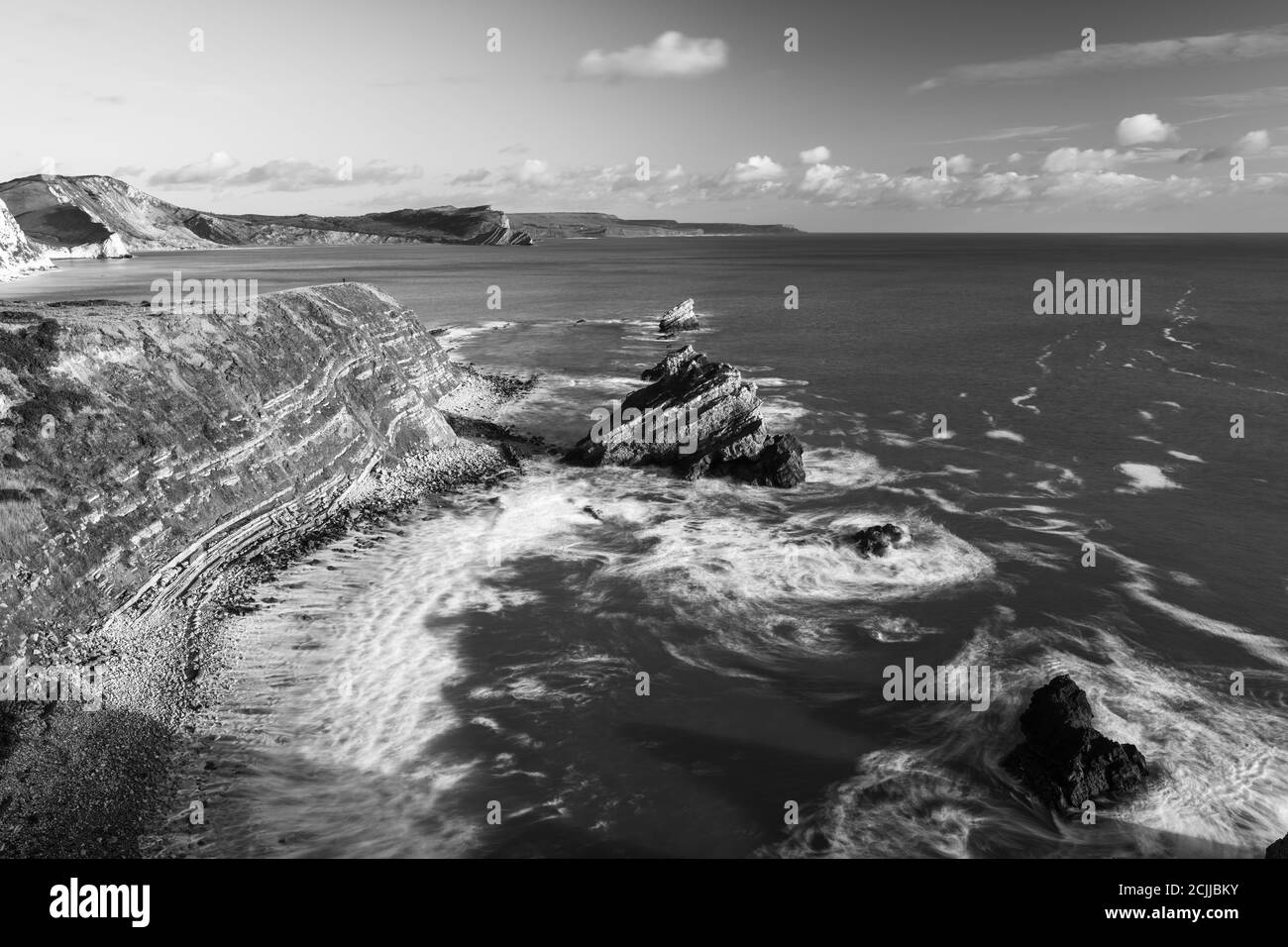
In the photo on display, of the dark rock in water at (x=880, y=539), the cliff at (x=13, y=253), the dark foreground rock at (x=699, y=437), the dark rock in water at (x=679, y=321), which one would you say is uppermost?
the cliff at (x=13, y=253)

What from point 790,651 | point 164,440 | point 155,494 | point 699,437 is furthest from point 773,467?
point 155,494

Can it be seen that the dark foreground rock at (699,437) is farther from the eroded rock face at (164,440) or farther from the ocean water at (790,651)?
the eroded rock face at (164,440)

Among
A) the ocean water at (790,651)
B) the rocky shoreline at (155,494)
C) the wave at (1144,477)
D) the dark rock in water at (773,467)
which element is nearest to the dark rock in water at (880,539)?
the ocean water at (790,651)

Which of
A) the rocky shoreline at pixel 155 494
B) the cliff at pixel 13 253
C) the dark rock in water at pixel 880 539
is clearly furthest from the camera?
the cliff at pixel 13 253

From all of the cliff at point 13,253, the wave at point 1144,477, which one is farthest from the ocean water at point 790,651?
the cliff at point 13,253

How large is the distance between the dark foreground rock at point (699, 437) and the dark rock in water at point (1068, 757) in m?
23.1

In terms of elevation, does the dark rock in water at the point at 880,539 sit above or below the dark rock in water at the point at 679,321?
below

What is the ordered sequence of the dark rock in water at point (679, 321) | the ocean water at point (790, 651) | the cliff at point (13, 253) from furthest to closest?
the cliff at point (13, 253)
the dark rock in water at point (679, 321)
the ocean water at point (790, 651)

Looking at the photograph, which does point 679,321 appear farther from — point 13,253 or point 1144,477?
point 13,253

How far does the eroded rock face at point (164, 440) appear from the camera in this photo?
2648cm

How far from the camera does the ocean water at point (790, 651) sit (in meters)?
20.4

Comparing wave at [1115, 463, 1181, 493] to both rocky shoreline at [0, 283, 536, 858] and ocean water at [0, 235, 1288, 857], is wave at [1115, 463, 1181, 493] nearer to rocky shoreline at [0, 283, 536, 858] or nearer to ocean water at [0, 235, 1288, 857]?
ocean water at [0, 235, 1288, 857]

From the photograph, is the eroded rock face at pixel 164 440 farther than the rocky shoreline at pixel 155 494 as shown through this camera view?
Yes
